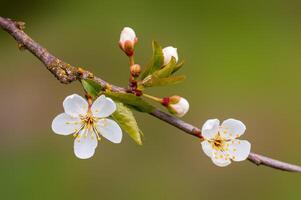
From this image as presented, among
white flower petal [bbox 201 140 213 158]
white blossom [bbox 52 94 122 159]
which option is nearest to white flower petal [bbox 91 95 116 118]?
white blossom [bbox 52 94 122 159]

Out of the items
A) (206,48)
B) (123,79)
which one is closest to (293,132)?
(206,48)

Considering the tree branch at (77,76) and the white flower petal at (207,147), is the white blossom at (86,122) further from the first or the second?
the white flower petal at (207,147)

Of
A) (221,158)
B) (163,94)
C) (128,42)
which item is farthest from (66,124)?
(163,94)

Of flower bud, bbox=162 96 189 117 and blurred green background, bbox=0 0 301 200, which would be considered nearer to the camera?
flower bud, bbox=162 96 189 117


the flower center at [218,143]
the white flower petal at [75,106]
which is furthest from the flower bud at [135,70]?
the flower center at [218,143]

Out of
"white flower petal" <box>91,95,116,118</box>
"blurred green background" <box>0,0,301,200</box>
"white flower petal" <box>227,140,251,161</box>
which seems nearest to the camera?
"white flower petal" <box>91,95,116,118</box>

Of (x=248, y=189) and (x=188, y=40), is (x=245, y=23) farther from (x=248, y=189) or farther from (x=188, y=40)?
(x=248, y=189)

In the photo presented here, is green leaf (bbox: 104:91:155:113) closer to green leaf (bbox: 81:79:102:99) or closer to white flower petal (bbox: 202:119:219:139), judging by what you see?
green leaf (bbox: 81:79:102:99)
